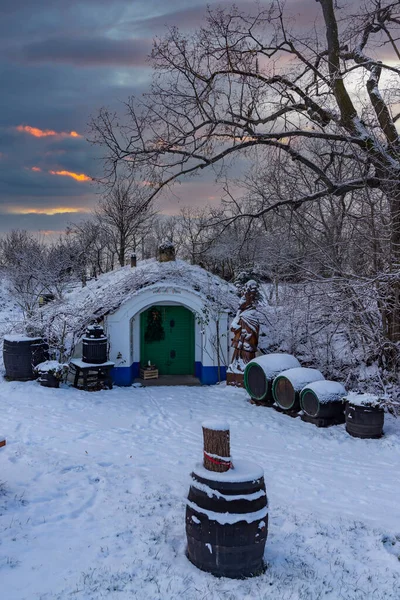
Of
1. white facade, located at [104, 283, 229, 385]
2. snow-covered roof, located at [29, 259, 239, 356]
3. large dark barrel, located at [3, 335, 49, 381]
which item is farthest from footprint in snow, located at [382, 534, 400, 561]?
large dark barrel, located at [3, 335, 49, 381]

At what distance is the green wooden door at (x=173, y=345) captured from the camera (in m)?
15.2

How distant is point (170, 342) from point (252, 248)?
1310 cm

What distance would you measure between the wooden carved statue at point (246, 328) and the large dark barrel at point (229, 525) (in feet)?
28.4

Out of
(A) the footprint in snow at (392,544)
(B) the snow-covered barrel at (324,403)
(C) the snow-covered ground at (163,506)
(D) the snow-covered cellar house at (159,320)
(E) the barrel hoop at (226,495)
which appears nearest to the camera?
(C) the snow-covered ground at (163,506)

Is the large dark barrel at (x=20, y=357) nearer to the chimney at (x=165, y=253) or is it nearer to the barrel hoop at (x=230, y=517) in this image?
the chimney at (x=165, y=253)

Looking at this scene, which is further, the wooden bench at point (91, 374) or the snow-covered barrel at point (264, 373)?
the wooden bench at point (91, 374)

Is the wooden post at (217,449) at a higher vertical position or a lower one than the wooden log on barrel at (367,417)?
higher

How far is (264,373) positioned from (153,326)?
16.5 feet

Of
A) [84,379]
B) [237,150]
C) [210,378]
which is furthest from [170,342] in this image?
[237,150]

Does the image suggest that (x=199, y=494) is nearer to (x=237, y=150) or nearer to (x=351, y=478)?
(x=351, y=478)

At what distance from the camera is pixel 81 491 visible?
6.03 meters

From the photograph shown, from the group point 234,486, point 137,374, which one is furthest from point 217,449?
point 137,374

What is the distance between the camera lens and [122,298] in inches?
545

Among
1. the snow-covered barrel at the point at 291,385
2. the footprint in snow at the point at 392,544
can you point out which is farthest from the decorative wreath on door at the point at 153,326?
the footprint in snow at the point at 392,544
